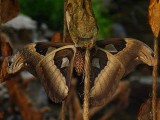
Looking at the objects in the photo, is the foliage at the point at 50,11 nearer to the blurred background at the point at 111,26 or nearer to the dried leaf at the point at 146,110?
the blurred background at the point at 111,26

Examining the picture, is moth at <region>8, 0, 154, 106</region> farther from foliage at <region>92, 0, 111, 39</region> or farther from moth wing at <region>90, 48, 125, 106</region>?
foliage at <region>92, 0, 111, 39</region>

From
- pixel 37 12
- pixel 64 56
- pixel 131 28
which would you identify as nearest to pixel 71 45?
pixel 64 56

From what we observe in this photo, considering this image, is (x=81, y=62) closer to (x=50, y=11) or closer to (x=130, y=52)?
(x=130, y=52)

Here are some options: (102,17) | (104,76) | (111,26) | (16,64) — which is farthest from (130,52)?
(102,17)

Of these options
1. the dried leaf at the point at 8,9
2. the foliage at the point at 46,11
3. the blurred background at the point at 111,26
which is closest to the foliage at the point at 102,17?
the blurred background at the point at 111,26

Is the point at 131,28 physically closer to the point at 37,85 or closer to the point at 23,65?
the point at 37,85

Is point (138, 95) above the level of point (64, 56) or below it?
below
